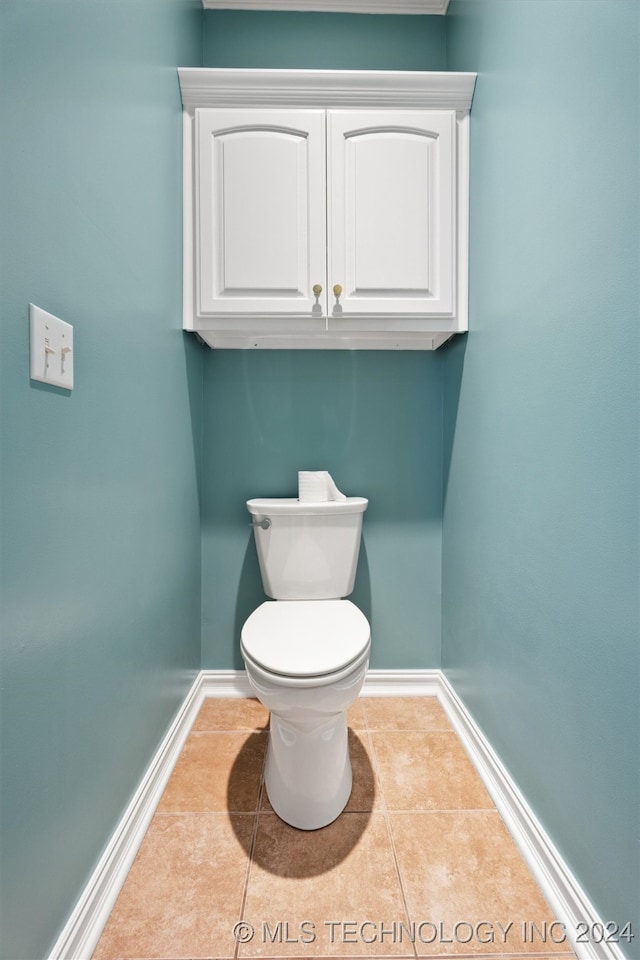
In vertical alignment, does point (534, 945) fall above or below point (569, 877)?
below

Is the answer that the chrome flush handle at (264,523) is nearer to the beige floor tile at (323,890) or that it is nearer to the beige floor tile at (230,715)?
the beige floor tile at (230,715)

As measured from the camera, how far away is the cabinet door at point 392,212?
1.42 m

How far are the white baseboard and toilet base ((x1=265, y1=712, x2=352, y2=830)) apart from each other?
0.33 meters

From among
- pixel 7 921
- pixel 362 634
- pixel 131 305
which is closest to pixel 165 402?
pixel 131 305

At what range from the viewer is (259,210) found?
1.42 meters

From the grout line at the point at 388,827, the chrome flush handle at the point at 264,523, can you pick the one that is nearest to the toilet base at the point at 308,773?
the grout line at the point at 388,827

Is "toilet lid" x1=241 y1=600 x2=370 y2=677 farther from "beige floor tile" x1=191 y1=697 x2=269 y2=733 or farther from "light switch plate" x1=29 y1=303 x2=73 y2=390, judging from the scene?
"light switch plate" x1=29 y1=303 x2=73 y2=390

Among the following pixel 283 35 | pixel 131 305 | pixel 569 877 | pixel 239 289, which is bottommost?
pixel 569 877

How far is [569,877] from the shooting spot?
89 cm

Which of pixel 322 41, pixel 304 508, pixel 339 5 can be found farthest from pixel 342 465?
pixel 339 5

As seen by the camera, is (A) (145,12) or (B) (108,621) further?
(A) (145,12)

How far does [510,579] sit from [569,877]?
1.94 feet

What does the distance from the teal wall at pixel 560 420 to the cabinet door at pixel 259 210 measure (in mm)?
509

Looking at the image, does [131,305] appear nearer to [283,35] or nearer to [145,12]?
[145,12]
